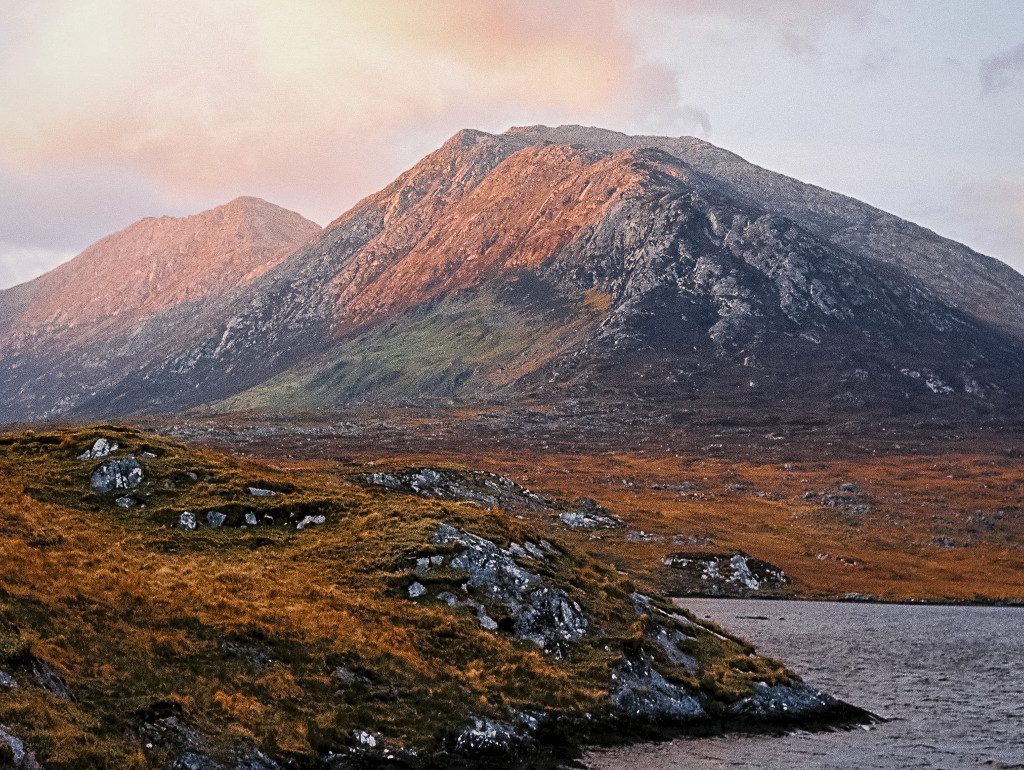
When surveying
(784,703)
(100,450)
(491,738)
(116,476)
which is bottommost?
(784,703)

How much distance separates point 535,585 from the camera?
50875 millimetres

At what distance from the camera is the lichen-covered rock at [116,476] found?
59.5 meters

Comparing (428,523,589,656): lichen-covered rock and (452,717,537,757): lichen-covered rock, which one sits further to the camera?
(428,523,589,656): lichen-covered rock

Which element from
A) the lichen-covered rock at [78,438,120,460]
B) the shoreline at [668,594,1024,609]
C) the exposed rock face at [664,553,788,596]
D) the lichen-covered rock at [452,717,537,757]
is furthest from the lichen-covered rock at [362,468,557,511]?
the lichen-covered rock at [452,717,537,757]

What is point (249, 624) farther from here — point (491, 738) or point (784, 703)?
point (784, 703)

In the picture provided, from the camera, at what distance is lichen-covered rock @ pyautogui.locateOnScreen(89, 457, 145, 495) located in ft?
195

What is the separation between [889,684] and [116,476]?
170ft

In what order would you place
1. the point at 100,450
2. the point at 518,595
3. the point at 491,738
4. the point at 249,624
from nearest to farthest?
the point at 491,738 → the point at 249,624 → the point at 518,595 → the point at 100,450

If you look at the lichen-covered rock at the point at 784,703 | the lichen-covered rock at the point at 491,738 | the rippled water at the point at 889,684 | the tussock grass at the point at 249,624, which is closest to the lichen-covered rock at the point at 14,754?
the tussock grass at the point at 249,624

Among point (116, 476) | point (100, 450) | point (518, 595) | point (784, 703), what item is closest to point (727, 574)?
point (784, 703)

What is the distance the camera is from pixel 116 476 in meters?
60.2

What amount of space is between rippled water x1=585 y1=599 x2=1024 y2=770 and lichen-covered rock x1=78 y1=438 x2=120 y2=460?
135 ft

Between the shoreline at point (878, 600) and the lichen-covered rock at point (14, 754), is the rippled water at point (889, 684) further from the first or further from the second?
the lichen-covered rock at point (14, 754)

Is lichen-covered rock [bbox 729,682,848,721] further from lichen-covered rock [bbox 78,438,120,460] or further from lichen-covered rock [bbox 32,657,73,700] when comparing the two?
lichen-covered rock [bbox 78,438,120,460]
